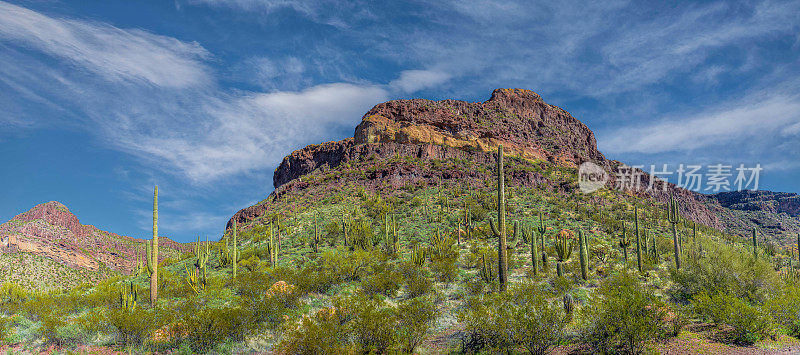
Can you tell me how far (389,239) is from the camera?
3247cm

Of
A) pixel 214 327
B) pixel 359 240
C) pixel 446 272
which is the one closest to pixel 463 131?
pixel 359 240

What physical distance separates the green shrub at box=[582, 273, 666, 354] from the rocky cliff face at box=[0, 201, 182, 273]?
188 feet

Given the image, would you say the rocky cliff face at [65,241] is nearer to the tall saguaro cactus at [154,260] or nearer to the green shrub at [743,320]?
the tall saguaro cactus at [154,260]

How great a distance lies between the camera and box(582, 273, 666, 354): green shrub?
934cm

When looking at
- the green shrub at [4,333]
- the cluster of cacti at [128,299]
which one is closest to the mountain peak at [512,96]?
the cluster of cacti at [128,299]

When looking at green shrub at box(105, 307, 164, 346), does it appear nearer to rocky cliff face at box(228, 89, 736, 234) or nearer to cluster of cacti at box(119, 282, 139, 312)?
cluster of cacti at box(119, 282, 139, 312)

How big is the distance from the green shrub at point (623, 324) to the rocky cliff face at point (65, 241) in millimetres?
57290

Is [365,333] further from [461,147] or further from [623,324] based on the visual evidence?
[461,147]

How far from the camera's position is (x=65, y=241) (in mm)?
66250

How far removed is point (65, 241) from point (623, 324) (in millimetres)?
84221

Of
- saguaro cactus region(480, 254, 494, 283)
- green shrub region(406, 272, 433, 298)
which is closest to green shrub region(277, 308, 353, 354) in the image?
green shrub region(406, 272, 433, 298)

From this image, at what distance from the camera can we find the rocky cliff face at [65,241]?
55906mm

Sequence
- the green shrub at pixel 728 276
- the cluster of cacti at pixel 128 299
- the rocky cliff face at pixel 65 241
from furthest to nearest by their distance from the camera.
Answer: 1. the rocky cliff face at pixel 65 241
2. the cluster of cacti at pixel 128 299
3. the green shrub at pixel 728 276

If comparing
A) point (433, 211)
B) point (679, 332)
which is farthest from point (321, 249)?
point (679, 332)
